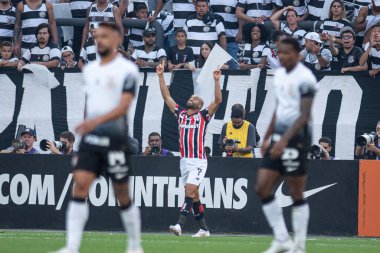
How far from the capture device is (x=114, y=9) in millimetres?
22328

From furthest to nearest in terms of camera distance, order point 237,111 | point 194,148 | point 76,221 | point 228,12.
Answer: point 228,12 → point 237,111 → point 194,148 → point 76,221

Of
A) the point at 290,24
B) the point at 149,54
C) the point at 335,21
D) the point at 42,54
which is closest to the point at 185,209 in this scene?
the point at 149,54

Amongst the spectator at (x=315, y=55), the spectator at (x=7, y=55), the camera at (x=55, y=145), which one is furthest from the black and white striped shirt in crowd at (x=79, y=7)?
the spectator at (x=315, y=55)

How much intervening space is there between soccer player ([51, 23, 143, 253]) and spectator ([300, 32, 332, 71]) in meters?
9.49

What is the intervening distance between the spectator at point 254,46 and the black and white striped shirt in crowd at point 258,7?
3.02 feet

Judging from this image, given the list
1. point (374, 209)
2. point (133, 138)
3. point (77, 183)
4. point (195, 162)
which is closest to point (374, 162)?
point (374, 209)

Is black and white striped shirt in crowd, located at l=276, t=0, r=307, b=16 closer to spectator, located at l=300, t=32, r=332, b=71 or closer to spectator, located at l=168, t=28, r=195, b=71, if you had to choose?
spectator, located at l=300, t=32, r=332, b=71

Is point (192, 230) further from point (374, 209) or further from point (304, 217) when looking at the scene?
point (304, 217)

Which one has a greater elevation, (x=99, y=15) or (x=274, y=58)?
(x=99, y=15)

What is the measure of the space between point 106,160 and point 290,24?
35.6 ft

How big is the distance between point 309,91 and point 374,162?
24.3ft

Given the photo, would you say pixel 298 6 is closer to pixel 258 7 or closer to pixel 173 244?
pixel 258 7

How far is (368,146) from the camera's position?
750 inches

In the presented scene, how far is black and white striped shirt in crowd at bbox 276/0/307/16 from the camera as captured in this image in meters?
22.3
